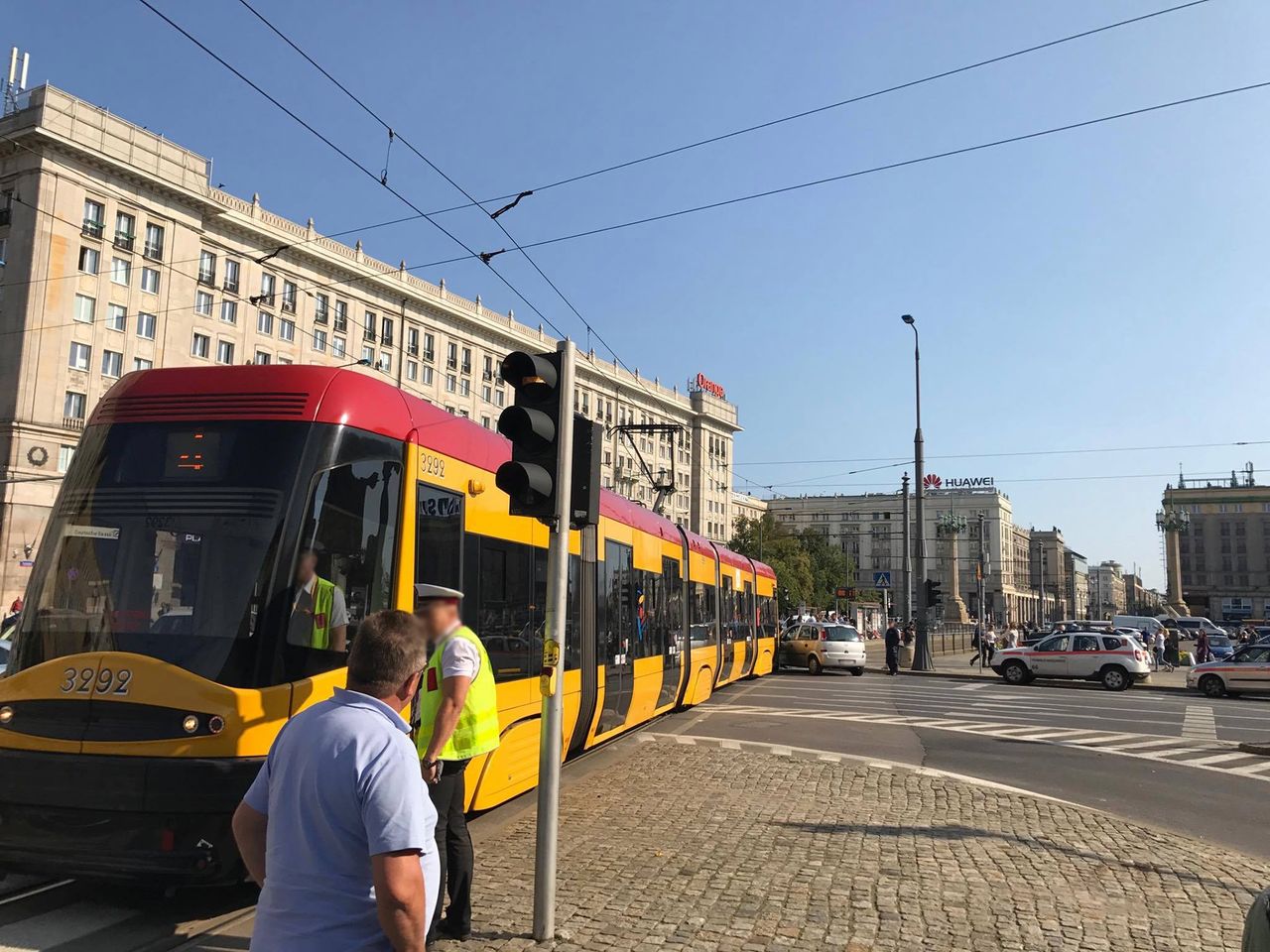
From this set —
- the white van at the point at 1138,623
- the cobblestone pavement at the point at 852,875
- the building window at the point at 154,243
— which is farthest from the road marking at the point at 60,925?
the white van at the point at 1138,623

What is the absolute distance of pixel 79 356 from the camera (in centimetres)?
4497

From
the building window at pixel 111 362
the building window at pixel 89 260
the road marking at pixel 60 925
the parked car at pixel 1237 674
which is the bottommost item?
the road marking at pixel 60 925

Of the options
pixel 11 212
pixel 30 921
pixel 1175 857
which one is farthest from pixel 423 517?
pixel 11 212

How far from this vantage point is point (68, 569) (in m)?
5.79

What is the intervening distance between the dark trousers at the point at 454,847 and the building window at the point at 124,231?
161 ft

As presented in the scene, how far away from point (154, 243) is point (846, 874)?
167ft

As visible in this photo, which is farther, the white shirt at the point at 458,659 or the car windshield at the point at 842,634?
the car windshield at the point at 842,634

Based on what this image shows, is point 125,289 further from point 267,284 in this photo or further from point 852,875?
point 852,875

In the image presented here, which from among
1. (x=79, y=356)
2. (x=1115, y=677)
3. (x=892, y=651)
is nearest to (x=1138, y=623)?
(x=892, y=651)

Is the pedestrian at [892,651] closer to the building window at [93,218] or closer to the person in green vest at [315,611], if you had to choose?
the person in green vest at [315,611]

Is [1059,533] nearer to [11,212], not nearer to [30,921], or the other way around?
[11,212]

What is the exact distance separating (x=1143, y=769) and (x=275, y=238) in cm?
5296

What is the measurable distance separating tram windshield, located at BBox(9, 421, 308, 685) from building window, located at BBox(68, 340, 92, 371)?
44447 millimetres

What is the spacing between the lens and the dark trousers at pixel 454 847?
5.01 meters
